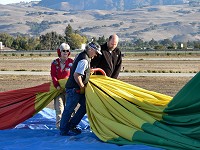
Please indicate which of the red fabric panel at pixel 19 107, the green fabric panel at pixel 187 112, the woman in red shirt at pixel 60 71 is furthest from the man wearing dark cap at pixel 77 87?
the green fabric panel at pixel 187 112

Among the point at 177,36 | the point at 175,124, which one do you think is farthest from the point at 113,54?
the point at 177,36

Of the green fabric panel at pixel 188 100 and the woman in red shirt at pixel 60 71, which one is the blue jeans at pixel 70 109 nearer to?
the woman in red shirt at pixel 60 71

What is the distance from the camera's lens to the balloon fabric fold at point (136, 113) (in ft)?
19.2

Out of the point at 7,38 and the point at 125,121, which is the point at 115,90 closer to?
the point at 125,121

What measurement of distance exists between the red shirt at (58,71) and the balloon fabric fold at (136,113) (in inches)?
4.0

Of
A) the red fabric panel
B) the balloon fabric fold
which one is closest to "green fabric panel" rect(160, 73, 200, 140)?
the balloon fabric fold

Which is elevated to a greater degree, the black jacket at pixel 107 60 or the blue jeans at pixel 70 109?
the black jacket at pixel 107 60

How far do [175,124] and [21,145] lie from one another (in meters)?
2.16

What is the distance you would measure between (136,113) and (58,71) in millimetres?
1662

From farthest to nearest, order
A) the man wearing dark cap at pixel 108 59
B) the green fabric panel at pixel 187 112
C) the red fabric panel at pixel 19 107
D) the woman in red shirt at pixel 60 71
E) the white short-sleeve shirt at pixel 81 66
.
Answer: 1. the red fabric panel at pixel 19 107
2. the man wearing dark cap at pixel 108 59
3. the woman in red shirt at pixel 60 71
4. the white short-sleeve shirt at pixel 81 66
5. the green fabric panel at pixel 187 112

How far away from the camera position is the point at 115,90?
687cm

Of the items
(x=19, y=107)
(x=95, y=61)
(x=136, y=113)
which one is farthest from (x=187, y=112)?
(x=19, y=107)

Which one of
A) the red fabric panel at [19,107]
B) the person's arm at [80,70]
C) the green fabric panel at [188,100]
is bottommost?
the red fabric panel at [19,107]

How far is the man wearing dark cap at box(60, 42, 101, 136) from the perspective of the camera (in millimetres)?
6613
